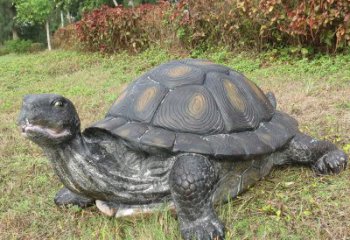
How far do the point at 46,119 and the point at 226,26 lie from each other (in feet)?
21.7

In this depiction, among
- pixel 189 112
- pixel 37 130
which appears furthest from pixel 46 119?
pixel 189 112

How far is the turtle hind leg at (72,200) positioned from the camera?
283cm

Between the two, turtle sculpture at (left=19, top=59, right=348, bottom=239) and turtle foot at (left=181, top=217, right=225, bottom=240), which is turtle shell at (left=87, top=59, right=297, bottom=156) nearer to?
turtle sculpture at (left=19, top=59, right=348, bottom=239)

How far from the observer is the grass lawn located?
2381 millimetres

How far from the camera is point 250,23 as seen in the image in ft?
25.6

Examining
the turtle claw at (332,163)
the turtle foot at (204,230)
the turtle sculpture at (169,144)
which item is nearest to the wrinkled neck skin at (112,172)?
the turtle sculpture at (169,144)

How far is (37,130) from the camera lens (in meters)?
2.12

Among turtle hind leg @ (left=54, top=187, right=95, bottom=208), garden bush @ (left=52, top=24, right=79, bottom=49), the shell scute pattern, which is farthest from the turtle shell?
garden bush @ (left=52, top=24, right=79, bottom=49)

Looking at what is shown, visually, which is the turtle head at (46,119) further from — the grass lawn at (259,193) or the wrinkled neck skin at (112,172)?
the grass lawn at (259,193)

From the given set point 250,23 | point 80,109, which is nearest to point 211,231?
point 80,109

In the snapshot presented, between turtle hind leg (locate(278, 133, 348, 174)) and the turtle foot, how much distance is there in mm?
986

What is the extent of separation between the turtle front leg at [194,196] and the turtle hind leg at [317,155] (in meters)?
0.92

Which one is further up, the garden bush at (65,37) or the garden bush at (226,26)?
the garden bush at (226,26)

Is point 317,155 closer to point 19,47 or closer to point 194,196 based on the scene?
point 194,196
